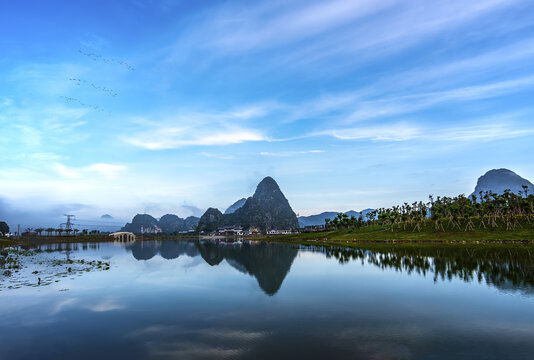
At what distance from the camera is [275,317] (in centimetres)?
2566

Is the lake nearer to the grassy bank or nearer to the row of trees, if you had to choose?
the grassy bank

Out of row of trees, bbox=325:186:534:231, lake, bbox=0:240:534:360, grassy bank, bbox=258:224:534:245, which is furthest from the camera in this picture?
row of trees, bbox=325:186:534:231

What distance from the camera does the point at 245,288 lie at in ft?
130

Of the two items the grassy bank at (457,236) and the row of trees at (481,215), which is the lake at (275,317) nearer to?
the grassy bank at (457,236)

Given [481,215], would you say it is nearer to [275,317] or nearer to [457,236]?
[457,236]

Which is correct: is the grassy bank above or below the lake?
below

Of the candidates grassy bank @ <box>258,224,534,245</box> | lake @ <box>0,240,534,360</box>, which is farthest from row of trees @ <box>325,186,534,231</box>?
lake @ <box>0,240,534,360</box>

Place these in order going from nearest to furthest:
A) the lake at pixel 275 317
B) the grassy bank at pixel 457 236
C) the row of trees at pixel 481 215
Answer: the lake at pixel 275 317, the grassy bank at pixel 457 236, the row of trees at pixel 481 215

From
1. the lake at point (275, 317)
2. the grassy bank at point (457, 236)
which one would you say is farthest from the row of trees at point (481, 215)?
the lake at point (275, 317)

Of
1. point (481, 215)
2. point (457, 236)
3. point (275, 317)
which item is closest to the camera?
point (275, 317)

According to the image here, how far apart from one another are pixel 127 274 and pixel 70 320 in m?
29.9

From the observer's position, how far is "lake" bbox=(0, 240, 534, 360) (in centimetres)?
1862

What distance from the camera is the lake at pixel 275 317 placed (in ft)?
61.1

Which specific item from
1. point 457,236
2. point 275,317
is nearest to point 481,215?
point 457,236
